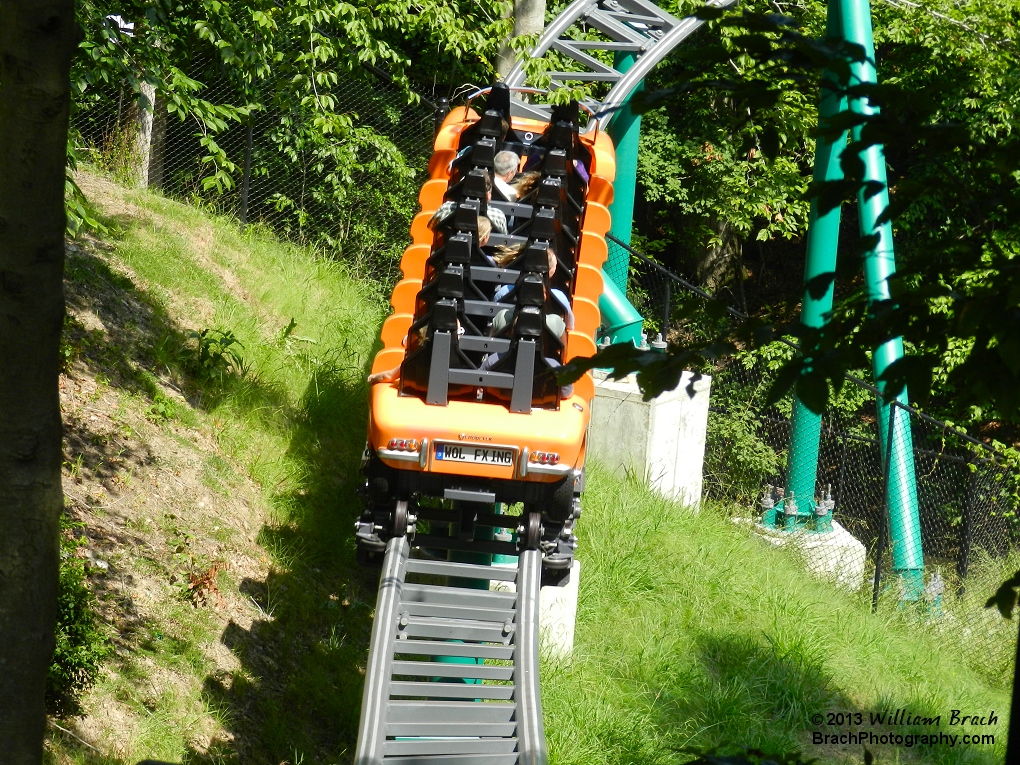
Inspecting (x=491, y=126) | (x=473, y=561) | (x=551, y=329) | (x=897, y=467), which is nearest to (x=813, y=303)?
(x=897, y=467)

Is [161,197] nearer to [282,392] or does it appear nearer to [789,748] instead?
[282,392]

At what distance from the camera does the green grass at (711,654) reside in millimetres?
6137

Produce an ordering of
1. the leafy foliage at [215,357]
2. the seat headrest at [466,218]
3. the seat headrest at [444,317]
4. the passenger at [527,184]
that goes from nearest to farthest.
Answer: the seat headrest at [444,317]
the seat headrest at [466,218]
the passenger at [527,184]
the leafy foliage at [215,357]

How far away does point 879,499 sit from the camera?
49.1ft

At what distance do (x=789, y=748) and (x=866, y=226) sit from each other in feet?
18.0

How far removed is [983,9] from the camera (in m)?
13.6

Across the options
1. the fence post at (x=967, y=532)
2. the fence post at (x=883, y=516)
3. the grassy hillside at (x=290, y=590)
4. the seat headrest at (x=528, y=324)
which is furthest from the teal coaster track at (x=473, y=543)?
the fence post at (x=967, y=532)

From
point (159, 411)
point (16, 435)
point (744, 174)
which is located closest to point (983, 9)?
point (744, 174)

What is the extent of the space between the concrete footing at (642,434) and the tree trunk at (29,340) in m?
6.46

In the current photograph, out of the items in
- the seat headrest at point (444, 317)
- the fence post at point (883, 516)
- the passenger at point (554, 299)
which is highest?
the passenger at point (554, 299)

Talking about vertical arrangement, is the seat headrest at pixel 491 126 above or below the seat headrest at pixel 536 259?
above

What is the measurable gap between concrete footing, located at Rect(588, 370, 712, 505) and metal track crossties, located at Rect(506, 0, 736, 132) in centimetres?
253

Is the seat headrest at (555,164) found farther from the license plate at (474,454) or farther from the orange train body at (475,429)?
the license plate at (474,454)

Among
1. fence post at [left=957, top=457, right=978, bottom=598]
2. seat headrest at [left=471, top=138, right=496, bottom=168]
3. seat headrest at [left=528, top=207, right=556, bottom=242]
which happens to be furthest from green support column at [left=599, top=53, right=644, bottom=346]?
fence post at [left=957, top=457, right=978, bottom=598]
